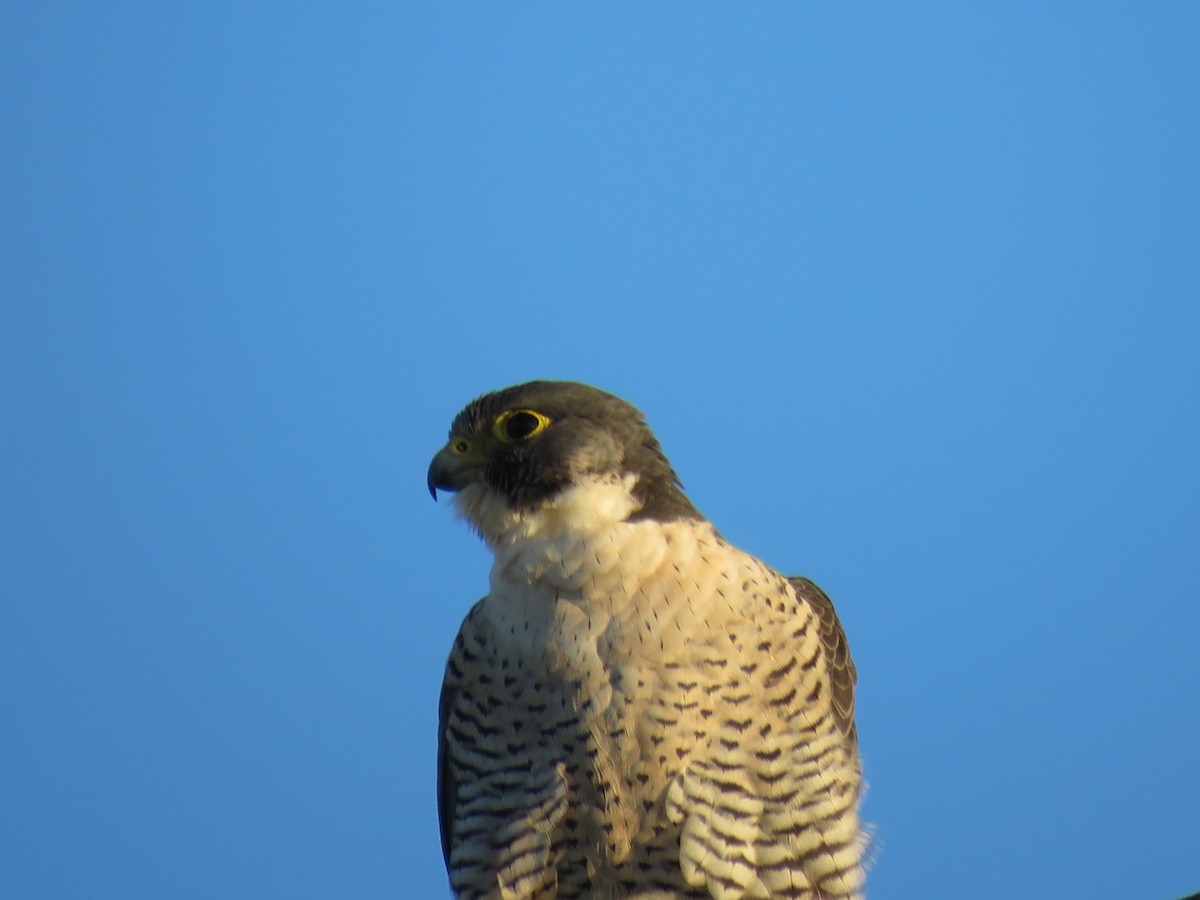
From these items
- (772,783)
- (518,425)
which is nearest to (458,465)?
(518,425)

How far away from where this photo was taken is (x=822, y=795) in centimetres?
213

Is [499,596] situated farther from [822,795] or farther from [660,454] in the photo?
[822,795]

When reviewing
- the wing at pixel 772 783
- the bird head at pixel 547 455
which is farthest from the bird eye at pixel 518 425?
the wing at pixel 772 783

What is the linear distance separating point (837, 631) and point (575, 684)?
0.60m

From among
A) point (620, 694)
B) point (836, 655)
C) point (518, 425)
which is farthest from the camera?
point (836, 655)

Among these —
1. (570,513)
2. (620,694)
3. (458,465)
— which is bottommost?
(620,694)

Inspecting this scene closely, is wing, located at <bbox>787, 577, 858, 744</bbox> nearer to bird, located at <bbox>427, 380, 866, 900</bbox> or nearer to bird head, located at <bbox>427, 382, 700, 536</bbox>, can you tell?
bird, located at <bbox>427, 380, 866, 900</bbox>

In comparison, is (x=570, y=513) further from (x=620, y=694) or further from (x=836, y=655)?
(x=836, y=655)

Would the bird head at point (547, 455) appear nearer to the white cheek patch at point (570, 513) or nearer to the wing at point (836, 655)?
the white cheek patch at point (570, 513)

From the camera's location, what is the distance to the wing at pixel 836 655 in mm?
2322

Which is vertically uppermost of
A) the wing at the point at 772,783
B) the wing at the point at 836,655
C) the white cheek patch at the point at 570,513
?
the white cheek patch at the point at 570,513

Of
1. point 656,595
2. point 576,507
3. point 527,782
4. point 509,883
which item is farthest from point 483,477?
point 509,883

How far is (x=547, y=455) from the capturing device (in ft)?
6.95

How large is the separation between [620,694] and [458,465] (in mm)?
497
